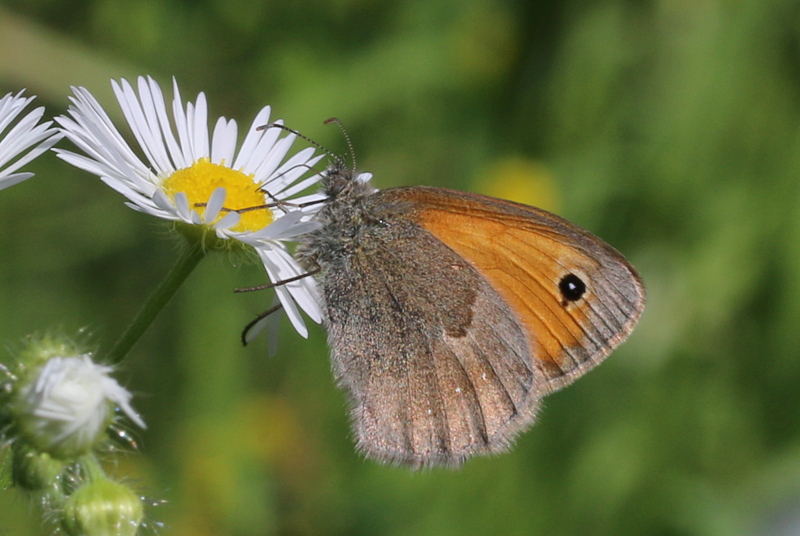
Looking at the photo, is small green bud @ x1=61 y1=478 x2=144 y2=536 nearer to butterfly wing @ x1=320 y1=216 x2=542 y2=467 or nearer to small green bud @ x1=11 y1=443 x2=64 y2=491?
small green bud @ x1=11 y1=443 x2=64 y2=491

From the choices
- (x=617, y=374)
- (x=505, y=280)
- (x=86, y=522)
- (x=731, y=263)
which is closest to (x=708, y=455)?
(x=617, y=374)

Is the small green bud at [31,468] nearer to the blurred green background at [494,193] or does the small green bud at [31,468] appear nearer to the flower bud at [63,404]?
the flower bud at [63,404]

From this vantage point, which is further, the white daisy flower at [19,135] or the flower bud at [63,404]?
the white daisy flower at [19,135]

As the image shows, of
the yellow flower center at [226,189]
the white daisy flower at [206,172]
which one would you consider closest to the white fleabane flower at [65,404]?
the white daisy flower at [206,172]

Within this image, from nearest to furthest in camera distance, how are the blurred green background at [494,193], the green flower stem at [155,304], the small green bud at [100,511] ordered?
the small green bud at [100,511], the green flower stem at [155,304], the blurred green background at [494,193]

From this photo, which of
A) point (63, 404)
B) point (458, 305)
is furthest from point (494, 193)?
point (63, 404)

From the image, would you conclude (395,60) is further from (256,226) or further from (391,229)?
(256,226)

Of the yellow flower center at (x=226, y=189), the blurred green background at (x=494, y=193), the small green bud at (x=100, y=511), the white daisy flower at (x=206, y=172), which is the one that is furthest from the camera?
the blurred green background at (x=494, y=193)
